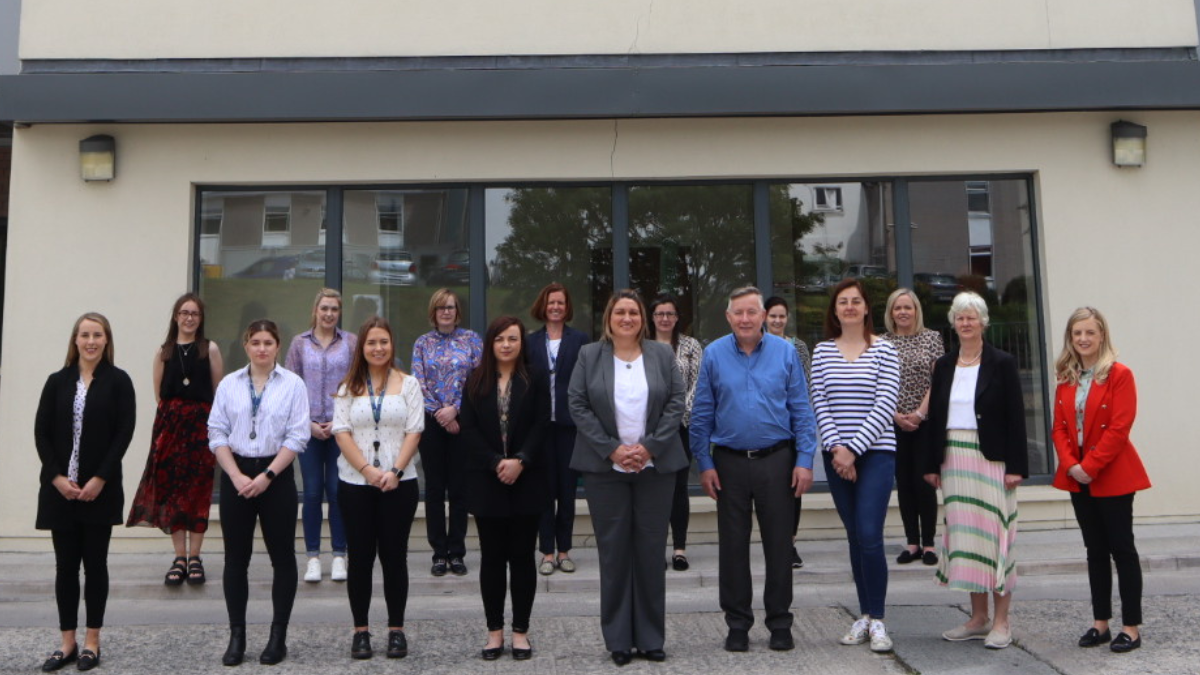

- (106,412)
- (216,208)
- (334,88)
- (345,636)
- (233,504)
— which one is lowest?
(345,636)

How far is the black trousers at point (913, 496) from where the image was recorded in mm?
7406

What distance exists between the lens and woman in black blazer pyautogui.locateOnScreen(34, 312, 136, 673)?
18.3 ft

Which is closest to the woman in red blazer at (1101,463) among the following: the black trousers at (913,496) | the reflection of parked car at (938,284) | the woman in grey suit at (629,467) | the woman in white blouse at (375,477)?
the black trousers at (913,496)

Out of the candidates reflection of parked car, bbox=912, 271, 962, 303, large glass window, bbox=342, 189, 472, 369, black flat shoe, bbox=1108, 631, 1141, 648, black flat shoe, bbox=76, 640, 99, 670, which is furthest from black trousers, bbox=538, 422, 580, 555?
reflection of parked car, bbox=912, 271, 962, 303

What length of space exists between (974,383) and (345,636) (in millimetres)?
3775

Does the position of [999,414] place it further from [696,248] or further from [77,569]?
[77,569]

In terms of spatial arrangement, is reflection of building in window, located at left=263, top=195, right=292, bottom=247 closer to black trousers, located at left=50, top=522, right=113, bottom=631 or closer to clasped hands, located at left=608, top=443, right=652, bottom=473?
black trousers, located at left=50, top=522, right=113, bottom=631

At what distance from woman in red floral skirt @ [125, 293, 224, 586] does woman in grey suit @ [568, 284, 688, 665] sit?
2879mm

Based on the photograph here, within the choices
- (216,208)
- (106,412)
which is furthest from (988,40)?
(106,412)

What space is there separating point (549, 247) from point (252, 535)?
403 centimetres

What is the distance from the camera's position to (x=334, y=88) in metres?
8.42

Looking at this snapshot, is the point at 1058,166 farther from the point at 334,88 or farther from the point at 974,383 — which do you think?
the point at 334,88

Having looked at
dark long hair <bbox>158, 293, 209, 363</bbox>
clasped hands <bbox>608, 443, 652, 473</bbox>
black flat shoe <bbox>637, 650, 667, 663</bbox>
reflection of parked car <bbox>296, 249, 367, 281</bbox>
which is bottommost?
black flat shoe <bbox>637, 650, 667, 663</bbox>

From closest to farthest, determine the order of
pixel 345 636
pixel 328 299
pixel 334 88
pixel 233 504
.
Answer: pixel 233 504, pixel 345 636, pixel 328 299, pixel 334 88
